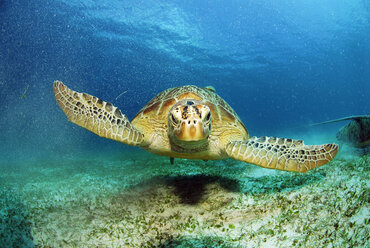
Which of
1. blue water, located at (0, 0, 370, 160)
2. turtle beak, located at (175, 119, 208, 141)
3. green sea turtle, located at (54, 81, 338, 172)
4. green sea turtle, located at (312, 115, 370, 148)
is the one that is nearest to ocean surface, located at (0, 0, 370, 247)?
blue water, located at (0, 0, 370, 160)

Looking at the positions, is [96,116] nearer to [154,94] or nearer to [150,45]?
[150,45]

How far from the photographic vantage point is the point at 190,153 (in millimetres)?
3762

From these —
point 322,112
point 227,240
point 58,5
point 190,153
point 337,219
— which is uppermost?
point 322,112

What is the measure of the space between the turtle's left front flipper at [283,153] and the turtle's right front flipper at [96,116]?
181 cm

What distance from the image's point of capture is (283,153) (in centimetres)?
301

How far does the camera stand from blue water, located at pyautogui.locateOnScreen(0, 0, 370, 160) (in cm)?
2180

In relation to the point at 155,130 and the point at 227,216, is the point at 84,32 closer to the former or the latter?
the point at 155,130

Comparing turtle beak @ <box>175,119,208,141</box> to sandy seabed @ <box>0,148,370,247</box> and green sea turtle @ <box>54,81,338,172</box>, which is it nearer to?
green sea turtle @ <box>54,81,338,172</box>

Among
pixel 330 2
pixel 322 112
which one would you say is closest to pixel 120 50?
pixel 330 2

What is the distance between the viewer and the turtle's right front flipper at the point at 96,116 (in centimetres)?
323

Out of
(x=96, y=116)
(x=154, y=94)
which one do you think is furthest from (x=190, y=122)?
(x=154, y=94)

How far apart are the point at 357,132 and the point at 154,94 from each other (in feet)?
97.9

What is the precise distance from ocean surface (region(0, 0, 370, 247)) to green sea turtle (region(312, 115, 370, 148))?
0.39 meters

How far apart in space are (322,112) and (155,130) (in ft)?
442
